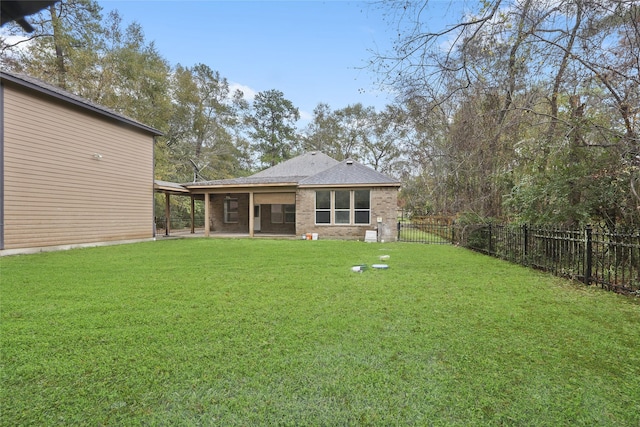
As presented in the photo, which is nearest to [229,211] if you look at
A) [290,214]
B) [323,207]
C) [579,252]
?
[290,214]

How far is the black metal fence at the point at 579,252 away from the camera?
516 cm

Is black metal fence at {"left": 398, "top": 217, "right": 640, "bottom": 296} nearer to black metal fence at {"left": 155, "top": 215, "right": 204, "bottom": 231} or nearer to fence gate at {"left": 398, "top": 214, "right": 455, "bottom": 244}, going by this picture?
fence gate at {"left": 398, "top": 214, "right": 455, "bottom": 244}

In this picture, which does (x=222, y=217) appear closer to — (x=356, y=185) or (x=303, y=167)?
(x=303, y=167)

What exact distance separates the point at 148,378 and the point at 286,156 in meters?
32.4

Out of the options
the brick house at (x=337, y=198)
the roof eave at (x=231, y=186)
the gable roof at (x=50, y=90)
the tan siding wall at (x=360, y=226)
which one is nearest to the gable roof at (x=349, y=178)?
the brick house at (x=337, y=198)

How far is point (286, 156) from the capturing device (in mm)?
33875

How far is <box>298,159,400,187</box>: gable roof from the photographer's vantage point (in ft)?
45.3

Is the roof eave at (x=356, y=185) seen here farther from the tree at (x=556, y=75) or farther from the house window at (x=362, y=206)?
the tree at (x=556, y=75)

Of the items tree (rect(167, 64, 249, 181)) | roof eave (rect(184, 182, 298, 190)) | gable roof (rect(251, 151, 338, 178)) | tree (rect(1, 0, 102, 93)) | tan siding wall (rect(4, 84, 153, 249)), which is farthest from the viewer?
tree (rect(167, 64, 249, 181))

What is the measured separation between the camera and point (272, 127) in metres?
34.2

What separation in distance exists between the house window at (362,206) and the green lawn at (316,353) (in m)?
8.58

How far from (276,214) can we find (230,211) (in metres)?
3.16

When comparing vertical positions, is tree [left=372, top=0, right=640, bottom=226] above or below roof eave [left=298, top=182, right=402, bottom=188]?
above

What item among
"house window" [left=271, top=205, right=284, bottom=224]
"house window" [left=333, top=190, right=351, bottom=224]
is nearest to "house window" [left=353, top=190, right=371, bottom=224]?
"house window" [left=333, top=190, right=351, bottom=224]
